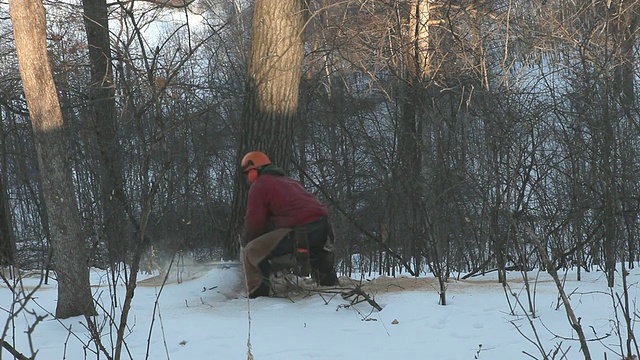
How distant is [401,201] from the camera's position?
35.8 ft

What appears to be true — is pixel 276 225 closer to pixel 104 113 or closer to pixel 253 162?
pixel 253 162

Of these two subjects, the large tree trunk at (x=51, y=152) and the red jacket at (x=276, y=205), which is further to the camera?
the red jacket at (x=276, y=205)

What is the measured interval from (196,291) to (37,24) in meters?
2.70

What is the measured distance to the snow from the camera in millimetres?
3934

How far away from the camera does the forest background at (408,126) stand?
525 centimetres

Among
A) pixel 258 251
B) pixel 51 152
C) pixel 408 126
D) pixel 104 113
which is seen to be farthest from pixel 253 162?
pixel 408 126

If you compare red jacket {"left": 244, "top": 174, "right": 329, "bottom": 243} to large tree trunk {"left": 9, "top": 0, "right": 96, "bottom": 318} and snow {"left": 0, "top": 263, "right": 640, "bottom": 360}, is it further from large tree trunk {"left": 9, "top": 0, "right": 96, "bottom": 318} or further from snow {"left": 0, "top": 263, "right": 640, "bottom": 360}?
large tree trunk {"left": 9, "top": 0, "right": 96, "bottom": 318}

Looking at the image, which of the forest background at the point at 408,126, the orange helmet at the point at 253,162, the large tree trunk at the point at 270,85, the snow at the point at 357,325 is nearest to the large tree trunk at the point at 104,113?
the forest background at the point at 408,126

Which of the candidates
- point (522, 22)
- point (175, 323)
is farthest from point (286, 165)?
point (522, 22)

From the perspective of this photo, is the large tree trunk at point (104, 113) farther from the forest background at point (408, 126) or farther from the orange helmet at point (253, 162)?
the orange helmet at point (253, 162)

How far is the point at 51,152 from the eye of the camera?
500 cm

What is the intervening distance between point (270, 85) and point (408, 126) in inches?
206

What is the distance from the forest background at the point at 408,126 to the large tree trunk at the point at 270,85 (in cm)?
1

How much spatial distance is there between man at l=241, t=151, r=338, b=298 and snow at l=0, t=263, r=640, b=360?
0.29m
